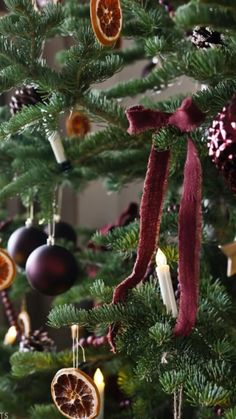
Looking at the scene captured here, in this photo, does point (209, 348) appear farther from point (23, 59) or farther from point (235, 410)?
point (23, 59)

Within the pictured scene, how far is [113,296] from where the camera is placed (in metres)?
0.55

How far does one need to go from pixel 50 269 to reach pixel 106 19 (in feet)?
0.99

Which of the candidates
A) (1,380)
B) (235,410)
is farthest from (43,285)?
(235,410)

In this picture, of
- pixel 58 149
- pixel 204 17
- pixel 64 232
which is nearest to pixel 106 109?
pixel 58 149

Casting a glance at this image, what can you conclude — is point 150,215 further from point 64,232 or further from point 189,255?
point 64,232

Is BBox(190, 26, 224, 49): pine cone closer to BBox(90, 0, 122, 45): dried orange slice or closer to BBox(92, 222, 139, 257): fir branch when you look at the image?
BBox(90, 0, 122, 45): dried orange slice

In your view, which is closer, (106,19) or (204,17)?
(204,17)

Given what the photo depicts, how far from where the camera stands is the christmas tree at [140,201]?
0.51 metres

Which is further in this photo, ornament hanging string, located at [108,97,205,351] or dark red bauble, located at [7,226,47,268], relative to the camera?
dark red bauble, located at [7,226,47,268]

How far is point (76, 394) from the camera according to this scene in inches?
23.5

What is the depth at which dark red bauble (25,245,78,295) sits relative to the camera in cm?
72

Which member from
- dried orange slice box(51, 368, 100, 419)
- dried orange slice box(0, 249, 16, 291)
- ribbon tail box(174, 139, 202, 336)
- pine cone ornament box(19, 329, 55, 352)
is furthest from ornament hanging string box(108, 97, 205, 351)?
pine cone ornament box(19, 329, 55, 352)

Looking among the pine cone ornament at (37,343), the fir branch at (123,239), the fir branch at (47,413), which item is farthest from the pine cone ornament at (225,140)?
the pine cone ornament at (37,343)

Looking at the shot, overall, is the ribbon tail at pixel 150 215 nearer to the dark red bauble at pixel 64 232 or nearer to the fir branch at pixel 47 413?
the fir branch at pixel 47 413
